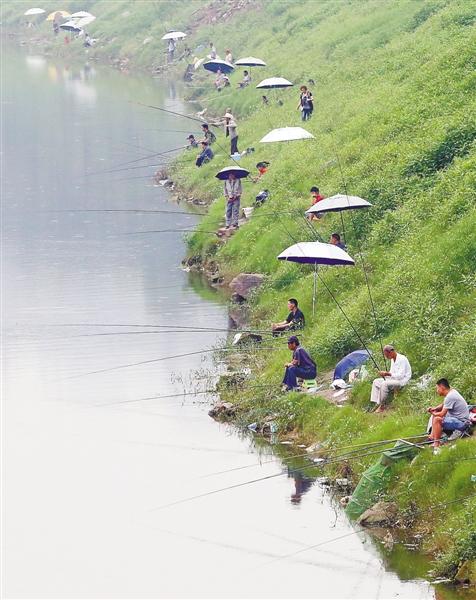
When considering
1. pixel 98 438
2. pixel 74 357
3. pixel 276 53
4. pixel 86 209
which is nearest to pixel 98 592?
pixel 98 438

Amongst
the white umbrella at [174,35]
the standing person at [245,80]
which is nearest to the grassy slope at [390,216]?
the standing person at [245,80]

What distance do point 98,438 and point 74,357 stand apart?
4.78 m

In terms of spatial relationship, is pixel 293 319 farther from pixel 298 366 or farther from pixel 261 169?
pixel 261 169

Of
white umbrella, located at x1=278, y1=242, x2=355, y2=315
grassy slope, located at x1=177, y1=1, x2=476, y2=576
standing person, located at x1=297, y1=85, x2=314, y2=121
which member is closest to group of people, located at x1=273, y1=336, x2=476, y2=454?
grassy slope, located at x1=177, y1=1, x2=476, y2=576

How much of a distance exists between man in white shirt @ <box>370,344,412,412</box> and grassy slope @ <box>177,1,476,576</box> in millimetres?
226

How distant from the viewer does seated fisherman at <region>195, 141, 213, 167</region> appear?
4056 centimetres

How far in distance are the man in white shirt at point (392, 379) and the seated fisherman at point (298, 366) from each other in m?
1.91

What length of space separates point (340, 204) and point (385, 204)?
5.44 ft

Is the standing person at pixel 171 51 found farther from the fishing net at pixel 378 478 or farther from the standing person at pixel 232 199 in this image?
the fishing net at pixel 378 478

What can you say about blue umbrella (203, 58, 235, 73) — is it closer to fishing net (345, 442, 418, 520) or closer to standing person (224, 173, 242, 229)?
standing person (224, 173, 242, 229)

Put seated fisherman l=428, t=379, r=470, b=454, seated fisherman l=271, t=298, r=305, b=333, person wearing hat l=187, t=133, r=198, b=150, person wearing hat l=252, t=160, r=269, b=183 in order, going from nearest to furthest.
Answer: seated fisherman l=428, t=379, r=470, b=454 → seated fisherman l=271, t=298, r=305, b=333 → person wearing hat l=252, t=160, r=269, b=183 → person wearing hat l=187, t=133, r=198, b=150

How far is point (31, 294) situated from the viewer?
102 ft

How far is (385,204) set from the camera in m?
27.7

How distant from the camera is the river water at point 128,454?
1688 centimetres
